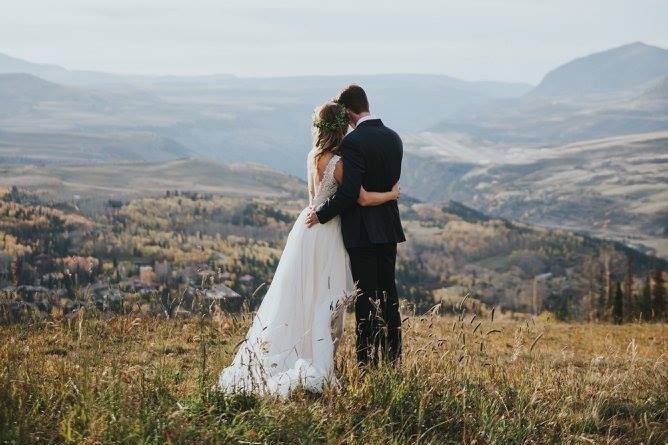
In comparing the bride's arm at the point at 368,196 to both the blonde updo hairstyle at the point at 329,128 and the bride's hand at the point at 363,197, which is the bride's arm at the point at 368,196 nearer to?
the bride's hand at the point at 363,197

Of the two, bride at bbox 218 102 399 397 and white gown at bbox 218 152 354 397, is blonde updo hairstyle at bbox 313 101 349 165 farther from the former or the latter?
white gown at bbox 218 152 354 397

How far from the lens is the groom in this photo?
9266 mm

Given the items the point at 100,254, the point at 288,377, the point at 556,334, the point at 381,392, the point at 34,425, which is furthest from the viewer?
the point at 100,254

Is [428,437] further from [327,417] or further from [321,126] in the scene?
[321,126]

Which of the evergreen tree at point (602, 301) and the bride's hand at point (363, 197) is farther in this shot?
the evergreen tree at point (602, 301)

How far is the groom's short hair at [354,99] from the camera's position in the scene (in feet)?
30.9

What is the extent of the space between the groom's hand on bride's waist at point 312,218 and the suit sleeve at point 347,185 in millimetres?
118

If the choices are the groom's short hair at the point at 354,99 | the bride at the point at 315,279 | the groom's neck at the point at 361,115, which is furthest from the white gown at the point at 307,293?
the groom's short hair at the point at 354,99

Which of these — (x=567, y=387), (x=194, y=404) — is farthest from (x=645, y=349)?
(x=194, y=404)

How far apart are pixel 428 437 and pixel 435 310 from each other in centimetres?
153

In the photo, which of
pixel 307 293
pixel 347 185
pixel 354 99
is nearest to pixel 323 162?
pixel 347 185

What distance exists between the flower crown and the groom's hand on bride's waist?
3.69 feet

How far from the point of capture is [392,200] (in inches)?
379

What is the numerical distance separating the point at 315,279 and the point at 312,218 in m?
0.83
